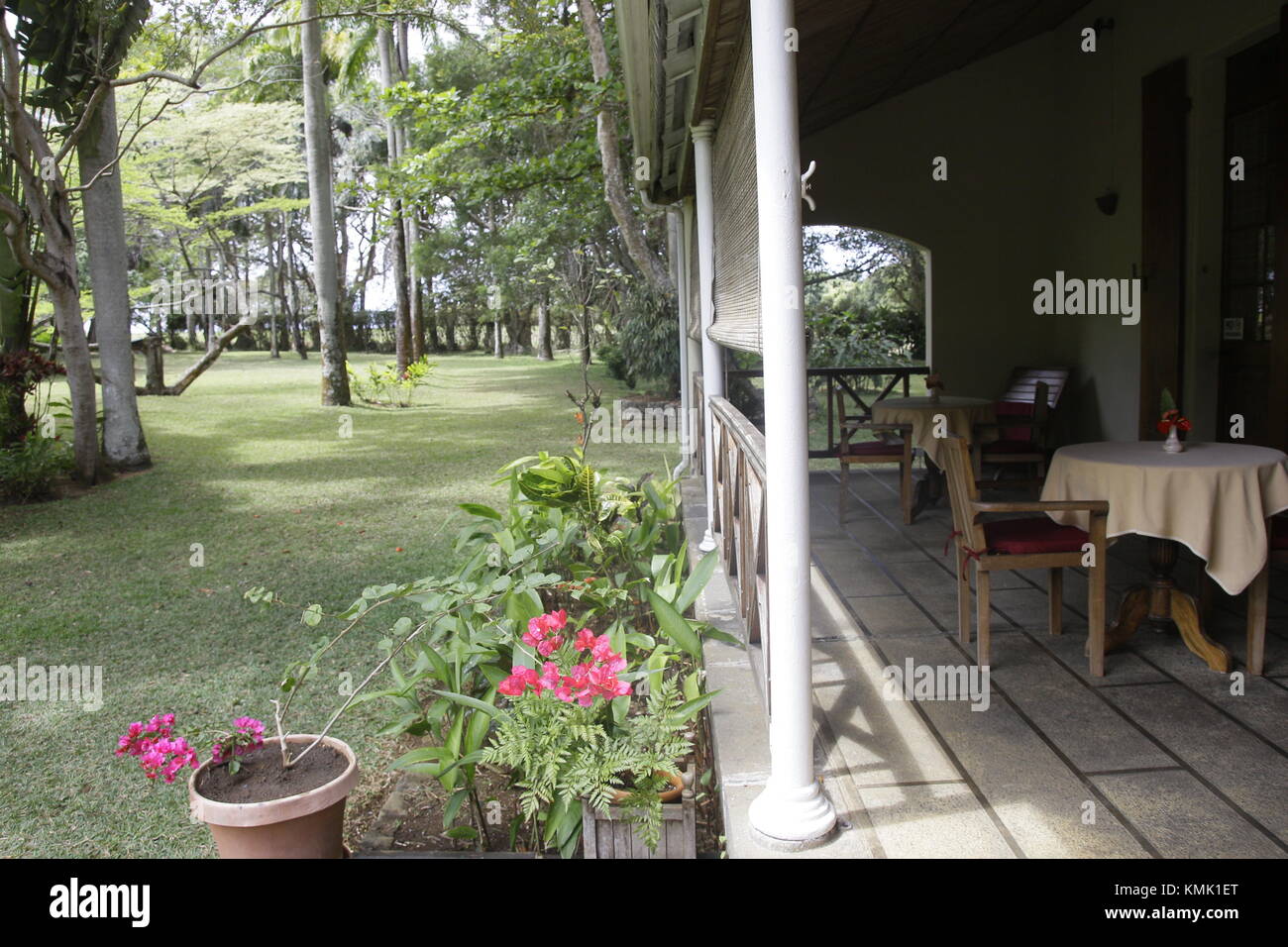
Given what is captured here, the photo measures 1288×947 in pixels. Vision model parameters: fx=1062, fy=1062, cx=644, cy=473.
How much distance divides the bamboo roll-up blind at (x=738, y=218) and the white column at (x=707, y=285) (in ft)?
0.40

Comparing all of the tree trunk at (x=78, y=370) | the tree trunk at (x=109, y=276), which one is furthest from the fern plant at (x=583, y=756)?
the tree trunk at (x=109, y=276)

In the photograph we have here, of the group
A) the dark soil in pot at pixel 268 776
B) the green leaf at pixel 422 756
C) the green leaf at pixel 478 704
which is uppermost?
the green leaf at pixel 478 704

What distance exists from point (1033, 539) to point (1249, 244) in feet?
11.0

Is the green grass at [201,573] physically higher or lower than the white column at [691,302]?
lower

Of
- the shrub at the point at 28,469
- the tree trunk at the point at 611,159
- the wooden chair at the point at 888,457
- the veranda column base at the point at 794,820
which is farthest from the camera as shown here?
the tree trunk at the point at 611,159

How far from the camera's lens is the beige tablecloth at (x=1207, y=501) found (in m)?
3.45

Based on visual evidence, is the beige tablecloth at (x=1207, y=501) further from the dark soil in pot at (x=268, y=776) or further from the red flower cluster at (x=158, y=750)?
the red flower cluster at (x=158, y=750)

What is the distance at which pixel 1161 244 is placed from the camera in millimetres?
6398

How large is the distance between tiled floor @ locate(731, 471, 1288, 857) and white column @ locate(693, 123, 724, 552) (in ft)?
3.49

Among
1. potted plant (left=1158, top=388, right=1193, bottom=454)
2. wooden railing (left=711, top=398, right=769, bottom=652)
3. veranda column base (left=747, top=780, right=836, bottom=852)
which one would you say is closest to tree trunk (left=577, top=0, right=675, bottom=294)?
wooden railing (left=711, top=398, right=769, bottom=652)

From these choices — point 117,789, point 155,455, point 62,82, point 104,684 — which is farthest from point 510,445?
point 117,789

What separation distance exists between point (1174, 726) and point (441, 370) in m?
24.3

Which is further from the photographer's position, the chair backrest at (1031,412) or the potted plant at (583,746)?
the chair backrest at (1031,412)

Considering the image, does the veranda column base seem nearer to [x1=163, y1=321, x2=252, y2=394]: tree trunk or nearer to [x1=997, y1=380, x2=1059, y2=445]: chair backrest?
[x1=997, y1=380, x2=1059, y2=445]: chair backrest
